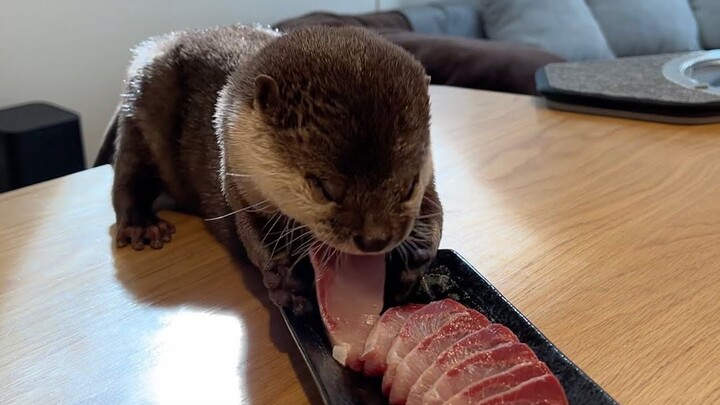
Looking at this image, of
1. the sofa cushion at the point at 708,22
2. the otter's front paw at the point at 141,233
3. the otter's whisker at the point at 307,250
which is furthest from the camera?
the sofa cushion at the point at 708,22

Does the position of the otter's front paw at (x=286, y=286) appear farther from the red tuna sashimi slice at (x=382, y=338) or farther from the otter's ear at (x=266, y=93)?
the otter's ear at (x=266, y=93)

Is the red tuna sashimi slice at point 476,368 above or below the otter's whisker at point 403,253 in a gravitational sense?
above

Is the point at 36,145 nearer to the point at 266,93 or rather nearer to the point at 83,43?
the point at 83,43

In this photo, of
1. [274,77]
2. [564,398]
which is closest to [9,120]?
[274,77]

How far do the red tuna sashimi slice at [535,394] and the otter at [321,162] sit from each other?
0.25m

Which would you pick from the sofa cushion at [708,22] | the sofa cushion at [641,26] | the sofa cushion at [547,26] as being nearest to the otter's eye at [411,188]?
the sofa cushion at [547,26]

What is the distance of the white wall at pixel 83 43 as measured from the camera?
229 cm

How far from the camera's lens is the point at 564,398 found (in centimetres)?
76

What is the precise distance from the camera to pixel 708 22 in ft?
14.6

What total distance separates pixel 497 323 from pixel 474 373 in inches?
5.7

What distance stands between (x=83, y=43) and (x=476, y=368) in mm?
2116

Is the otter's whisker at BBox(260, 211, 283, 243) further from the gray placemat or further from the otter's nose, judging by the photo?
the gray placemat

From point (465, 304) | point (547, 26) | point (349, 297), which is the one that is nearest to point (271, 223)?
point (349, 297)

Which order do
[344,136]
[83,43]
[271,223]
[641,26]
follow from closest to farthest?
1. [344,136]
2. [271,223]
3. [83,43]
4. [641,26]
